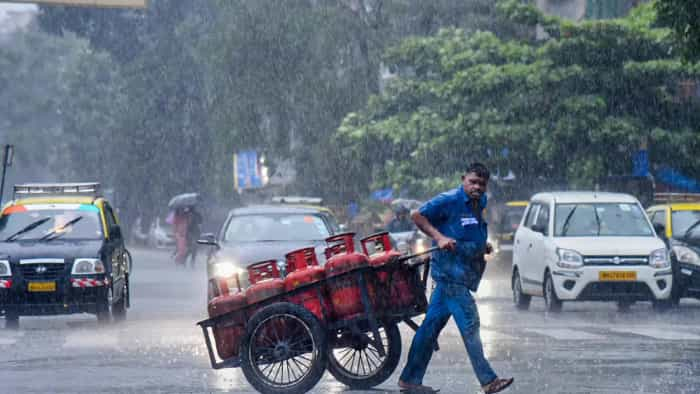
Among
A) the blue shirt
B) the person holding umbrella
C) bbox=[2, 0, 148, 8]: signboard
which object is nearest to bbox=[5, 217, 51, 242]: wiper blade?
bbox=[2, 0, 148, 8]: signboard

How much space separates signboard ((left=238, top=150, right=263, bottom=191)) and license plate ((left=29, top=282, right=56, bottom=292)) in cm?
4030

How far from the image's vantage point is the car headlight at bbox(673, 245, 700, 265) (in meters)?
24.1

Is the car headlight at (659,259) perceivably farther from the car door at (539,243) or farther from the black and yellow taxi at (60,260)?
the black and yellow taxi at (60,260)

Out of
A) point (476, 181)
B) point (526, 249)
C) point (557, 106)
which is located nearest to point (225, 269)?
point (526, 249)

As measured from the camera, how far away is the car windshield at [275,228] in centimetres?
2077

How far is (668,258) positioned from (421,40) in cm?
2119

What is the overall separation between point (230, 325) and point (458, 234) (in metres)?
1.90

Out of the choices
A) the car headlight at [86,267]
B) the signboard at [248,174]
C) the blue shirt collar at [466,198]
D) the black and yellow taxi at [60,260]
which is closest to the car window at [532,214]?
the black and yellow taxi at [60,260]

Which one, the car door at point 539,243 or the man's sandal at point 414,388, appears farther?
the car door at point 539,243

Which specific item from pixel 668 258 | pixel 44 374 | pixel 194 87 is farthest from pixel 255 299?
pixel 194 87

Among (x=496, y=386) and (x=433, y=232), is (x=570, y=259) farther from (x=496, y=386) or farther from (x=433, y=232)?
(x=496, y=386)

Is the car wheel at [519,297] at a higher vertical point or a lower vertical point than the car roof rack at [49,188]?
lower

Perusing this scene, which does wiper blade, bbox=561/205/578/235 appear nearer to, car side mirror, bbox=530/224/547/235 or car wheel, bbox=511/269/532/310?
car side mirror, bbox=530/224/547/235

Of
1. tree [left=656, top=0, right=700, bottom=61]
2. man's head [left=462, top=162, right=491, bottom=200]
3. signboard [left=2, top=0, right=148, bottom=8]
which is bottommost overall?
man's head [left=462, top=162, right=491, bottom=200]
